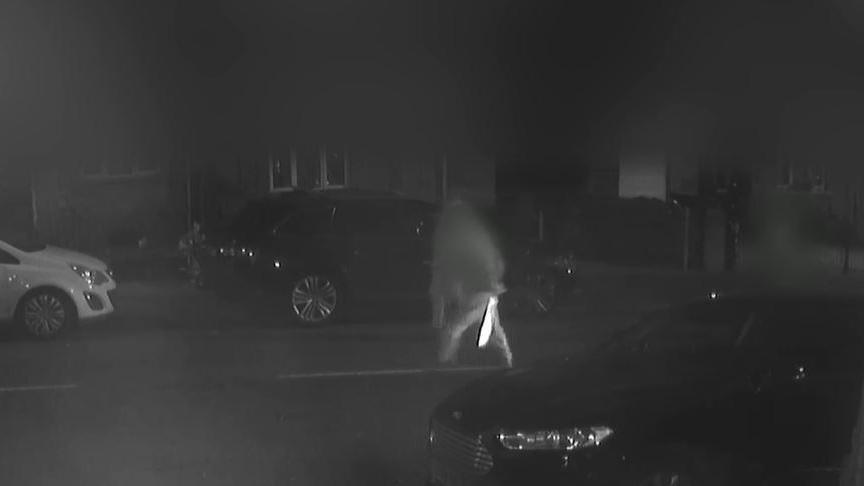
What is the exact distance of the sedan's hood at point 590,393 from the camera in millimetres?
4227

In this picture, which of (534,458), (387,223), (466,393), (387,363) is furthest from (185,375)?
(534,458)

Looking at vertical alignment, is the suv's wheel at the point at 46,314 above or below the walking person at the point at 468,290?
below

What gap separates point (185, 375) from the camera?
28.6 feet

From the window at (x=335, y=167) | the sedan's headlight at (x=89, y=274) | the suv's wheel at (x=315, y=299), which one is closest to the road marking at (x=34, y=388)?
the sedan's headlight at (x=89, y=274)

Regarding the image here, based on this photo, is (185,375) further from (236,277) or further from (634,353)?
(634,353)

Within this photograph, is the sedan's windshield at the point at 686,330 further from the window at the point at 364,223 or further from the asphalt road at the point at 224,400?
the window at the point at 364,223

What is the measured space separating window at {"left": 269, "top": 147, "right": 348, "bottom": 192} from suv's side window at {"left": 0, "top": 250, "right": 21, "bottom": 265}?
24.0ft

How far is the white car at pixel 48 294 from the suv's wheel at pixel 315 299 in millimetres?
1797

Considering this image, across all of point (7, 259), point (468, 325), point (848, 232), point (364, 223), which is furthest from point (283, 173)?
point (364, 223)

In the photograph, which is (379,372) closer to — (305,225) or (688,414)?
(305,225)

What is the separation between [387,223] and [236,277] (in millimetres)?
1573

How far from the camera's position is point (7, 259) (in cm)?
992

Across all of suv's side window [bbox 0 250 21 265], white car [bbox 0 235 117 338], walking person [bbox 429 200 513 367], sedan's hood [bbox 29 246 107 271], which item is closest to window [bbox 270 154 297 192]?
walking person [bbox 429 200 513 367]

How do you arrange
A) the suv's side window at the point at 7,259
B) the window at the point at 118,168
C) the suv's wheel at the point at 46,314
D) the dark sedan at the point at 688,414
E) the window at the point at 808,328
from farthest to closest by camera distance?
the suv's wheel at the point at 46,314 < the suv's side window at the point at 7,259 < the window at the point at 808,328 < the dark sedan at the point at 688,414 < the window at the point at 118,168
